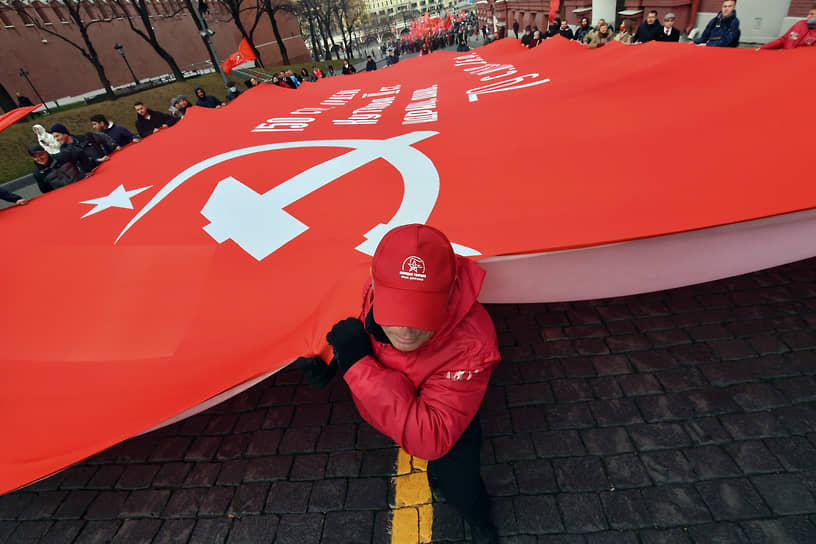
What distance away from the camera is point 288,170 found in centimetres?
354

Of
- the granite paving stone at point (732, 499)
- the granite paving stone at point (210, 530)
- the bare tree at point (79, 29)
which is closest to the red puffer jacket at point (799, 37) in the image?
the granite paving stone at point (732, 499)

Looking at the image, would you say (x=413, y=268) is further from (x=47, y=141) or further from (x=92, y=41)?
(x=92, y=41)

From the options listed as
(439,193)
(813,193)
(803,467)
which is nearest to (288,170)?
(439,193)

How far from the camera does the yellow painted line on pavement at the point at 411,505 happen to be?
2.24 metres

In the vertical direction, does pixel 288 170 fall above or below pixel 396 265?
below

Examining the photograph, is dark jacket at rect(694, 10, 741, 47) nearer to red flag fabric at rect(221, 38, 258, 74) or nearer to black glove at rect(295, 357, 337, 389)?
black glove at rect(295, 357, 337, 389)

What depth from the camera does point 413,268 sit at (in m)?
1.29

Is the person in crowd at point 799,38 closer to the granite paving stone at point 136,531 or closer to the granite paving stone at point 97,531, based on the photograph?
the granite paving stone at point 136,531

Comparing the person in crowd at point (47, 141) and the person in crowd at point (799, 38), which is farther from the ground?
the person in crowd at point (47, 141)

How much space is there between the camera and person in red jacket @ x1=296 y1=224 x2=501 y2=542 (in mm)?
1303

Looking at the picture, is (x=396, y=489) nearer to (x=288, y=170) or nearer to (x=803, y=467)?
(x=803, y=467)

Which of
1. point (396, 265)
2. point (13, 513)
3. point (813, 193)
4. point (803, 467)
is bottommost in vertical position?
point (803, 467)

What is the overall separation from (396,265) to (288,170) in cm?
267

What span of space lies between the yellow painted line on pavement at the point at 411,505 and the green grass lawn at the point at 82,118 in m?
18.0
